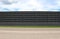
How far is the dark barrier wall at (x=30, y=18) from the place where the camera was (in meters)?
16.1

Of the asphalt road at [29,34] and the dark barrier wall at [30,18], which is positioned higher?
the asphalt road at [29,34]

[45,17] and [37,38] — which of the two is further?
[45,17]

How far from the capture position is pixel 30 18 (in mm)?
16266

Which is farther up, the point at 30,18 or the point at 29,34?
the point at 29,34

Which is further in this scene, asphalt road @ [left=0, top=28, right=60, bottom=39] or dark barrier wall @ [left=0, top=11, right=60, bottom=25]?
dark barrier wall @ [left=0, top=11, right=60, bottom=25]

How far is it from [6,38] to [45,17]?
30.0ft

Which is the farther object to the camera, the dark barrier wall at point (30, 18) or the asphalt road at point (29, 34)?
the dark barrier wall at point (30, 18)

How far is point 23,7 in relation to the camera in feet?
51.7

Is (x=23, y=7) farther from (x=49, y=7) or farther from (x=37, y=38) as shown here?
(x=37, y=38)

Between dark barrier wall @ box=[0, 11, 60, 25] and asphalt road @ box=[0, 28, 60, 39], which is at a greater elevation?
asphalt road @ box=[0, 28, 60, 39]

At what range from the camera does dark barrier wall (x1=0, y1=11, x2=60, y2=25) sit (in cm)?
1614

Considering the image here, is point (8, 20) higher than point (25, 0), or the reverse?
point (25, 0)

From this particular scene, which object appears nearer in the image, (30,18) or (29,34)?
(29,34)

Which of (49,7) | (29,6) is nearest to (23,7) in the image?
(29,6)
